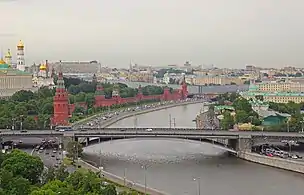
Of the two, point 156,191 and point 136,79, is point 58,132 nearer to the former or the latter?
point 156,191

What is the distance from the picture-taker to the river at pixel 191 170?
702 inches

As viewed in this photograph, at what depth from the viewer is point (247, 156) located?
75.2ft

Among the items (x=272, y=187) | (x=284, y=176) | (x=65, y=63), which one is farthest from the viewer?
(x=65, y=63)

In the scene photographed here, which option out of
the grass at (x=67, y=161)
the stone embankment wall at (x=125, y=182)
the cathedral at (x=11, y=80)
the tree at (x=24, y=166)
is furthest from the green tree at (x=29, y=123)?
the cathedral at (x=11, y=80)

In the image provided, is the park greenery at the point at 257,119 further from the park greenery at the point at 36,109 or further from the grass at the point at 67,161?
the grass at the point at 67,161

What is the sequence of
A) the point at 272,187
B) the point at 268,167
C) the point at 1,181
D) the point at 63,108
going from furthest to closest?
the point at 63,108
the point at 268,167
the point at 272,187
the point at 1,181

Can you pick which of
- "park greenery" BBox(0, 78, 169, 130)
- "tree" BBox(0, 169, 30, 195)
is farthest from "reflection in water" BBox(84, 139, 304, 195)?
"park greenery" BBox(0, 78, 169, 130)

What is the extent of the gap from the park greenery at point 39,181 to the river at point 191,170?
Answer: 3.09 meters

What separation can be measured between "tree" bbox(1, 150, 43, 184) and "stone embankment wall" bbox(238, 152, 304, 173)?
28.1ft

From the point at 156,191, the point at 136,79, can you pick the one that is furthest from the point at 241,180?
the point at 136,79

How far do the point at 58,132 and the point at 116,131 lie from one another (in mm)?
2464

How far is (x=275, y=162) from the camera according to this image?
2127 centimetres

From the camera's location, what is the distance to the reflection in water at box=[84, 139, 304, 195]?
702 inches

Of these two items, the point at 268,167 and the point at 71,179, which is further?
the point at 268,167
